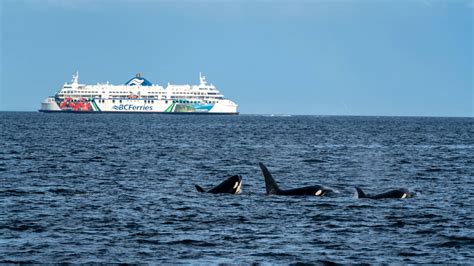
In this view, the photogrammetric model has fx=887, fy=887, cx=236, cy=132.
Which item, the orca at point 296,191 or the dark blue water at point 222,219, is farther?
the orca at point 296,191

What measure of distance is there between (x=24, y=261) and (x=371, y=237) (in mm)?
8205

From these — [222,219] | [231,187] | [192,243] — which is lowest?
[192,243]

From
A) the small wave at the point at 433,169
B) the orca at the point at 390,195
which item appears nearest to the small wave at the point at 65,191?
the orca at the point at 390,195

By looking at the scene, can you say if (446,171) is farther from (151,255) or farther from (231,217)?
Result: (151,255)

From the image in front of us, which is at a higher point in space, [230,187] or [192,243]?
[230,187]

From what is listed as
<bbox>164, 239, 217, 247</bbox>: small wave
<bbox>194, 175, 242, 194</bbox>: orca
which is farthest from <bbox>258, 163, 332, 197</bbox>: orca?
<bbox>164, 239, 217, 247</bbox>: small wave

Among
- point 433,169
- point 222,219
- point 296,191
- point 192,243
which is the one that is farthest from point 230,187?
point 433,169

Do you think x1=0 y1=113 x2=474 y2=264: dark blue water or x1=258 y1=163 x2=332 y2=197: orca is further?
x1=258 y1=163 x2=332 y2=197: orca

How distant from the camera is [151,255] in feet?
61.8

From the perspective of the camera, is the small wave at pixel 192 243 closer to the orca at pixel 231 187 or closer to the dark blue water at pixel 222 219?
the dark blue water at pixel 222 219

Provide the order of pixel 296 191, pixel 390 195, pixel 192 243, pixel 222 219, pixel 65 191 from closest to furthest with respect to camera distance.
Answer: pixel 192 243
pixel 222 219
pixel 390 195
pixel 296 191
pixel 65 191

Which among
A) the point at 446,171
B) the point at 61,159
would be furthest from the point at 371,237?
the point at 61,159

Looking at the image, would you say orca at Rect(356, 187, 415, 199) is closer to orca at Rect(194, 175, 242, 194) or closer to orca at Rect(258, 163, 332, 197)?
orca at Rect(258, 163, 332, 197)

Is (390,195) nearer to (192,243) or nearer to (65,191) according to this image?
(192,243)
